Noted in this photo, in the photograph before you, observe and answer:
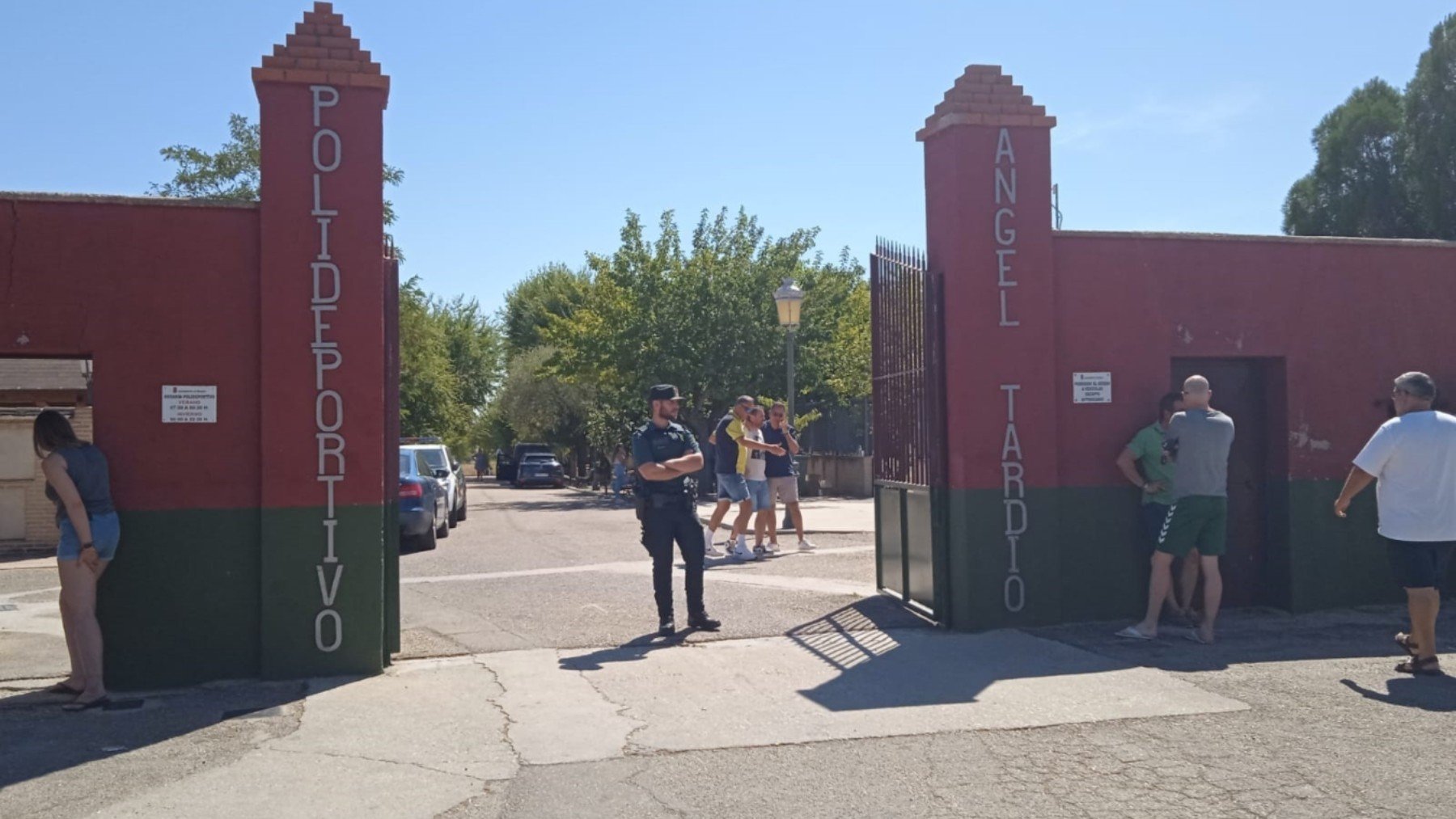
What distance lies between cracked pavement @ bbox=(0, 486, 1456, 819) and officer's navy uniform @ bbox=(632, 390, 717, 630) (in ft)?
1.18

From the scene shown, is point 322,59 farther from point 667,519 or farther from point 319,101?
point 667,519

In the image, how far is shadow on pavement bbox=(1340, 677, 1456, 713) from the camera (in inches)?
276

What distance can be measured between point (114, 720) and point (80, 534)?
1.07 m

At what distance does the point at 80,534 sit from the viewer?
23.5 ft

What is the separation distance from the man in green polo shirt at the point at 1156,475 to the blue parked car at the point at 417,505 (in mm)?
8983

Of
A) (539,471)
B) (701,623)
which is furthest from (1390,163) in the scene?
(701,623)

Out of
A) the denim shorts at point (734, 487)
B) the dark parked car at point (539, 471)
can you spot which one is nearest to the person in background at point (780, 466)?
the denim shorts at point (734, 487)

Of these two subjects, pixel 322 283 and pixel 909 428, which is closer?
pixel 322 283

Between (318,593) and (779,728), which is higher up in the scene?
(318,593)

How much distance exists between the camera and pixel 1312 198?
4269 centimetres

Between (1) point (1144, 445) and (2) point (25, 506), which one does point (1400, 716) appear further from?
(2) point (25, 506)

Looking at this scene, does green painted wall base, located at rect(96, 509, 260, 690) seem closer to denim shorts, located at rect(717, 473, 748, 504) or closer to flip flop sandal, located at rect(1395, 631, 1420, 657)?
denim shorts, located at rect(717, 473, 748, 504)

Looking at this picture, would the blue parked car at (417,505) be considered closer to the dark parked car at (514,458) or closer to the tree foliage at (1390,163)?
the dark parked car at (514,458)

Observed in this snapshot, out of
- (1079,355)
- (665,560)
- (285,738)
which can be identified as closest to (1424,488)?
(1079,355)
